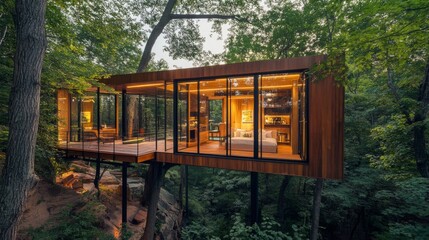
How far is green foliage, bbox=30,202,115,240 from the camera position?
5051 millimetres

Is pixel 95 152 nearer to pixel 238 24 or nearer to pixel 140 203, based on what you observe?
pixel 140 203

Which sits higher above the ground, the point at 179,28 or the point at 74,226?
the point at 179,28

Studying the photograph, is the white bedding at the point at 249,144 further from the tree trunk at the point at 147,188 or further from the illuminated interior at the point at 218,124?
the tree trunk at the point at 147,188

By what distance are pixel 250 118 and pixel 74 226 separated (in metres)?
7.69

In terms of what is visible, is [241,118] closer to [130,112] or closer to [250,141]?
[250,141]

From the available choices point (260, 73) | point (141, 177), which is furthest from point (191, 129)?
point (141, 177)

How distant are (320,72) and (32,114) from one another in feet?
17.5

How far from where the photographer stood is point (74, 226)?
558 centimetres

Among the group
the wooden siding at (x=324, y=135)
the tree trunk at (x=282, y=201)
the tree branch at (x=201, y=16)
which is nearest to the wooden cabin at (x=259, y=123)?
the wooden siding at (x=324, y=135)

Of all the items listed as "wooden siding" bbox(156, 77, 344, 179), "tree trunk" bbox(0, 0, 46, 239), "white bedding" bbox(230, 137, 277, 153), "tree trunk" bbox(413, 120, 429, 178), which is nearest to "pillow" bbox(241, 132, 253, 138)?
"white bedding" bbox(230, 137, 277, 153)

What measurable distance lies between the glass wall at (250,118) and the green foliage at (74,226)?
3.38m

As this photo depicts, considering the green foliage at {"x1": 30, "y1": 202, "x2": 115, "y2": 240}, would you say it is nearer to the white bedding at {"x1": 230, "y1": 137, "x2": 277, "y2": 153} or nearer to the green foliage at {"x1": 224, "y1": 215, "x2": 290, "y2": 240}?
the green foliage at {"x1": 224, "y1": 215, "x2": 290, "y2": 240}

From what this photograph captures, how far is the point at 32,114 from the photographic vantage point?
10.9 feet

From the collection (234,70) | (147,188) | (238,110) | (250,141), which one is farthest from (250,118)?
(147,188)
